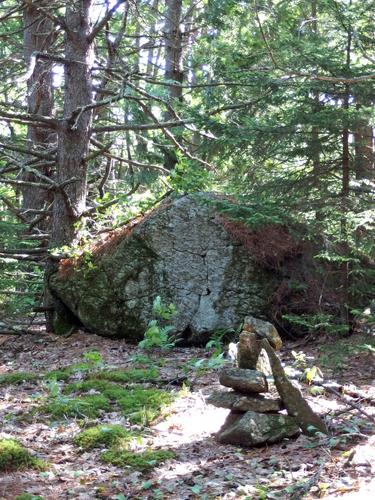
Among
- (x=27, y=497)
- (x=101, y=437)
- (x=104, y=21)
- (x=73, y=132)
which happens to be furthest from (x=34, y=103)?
(x=27, y=497)

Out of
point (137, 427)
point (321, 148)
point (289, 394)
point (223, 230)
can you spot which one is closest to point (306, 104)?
point (321, 148)

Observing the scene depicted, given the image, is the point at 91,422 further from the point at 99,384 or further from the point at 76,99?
the point at 76,99

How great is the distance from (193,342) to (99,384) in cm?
244

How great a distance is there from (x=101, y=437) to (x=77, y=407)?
2.60 ft

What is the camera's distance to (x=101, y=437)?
496cm

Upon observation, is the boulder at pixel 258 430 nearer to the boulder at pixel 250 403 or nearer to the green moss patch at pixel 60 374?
the boulder at pixel 250 403

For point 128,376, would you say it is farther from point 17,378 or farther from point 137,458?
point 137,458

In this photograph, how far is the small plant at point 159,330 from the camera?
311 inches

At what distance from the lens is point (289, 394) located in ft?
16.1

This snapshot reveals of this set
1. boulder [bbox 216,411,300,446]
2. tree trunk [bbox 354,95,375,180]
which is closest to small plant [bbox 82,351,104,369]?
boulder [bbox 216,411,300,446]

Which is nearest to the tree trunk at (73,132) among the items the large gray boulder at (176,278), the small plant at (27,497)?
the large gray boulder at (176,278)

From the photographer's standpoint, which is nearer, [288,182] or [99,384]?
[99,384]

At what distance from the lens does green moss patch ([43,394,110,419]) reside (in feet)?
18.3

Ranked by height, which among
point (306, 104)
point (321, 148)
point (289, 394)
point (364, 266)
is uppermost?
point (306, 104)
